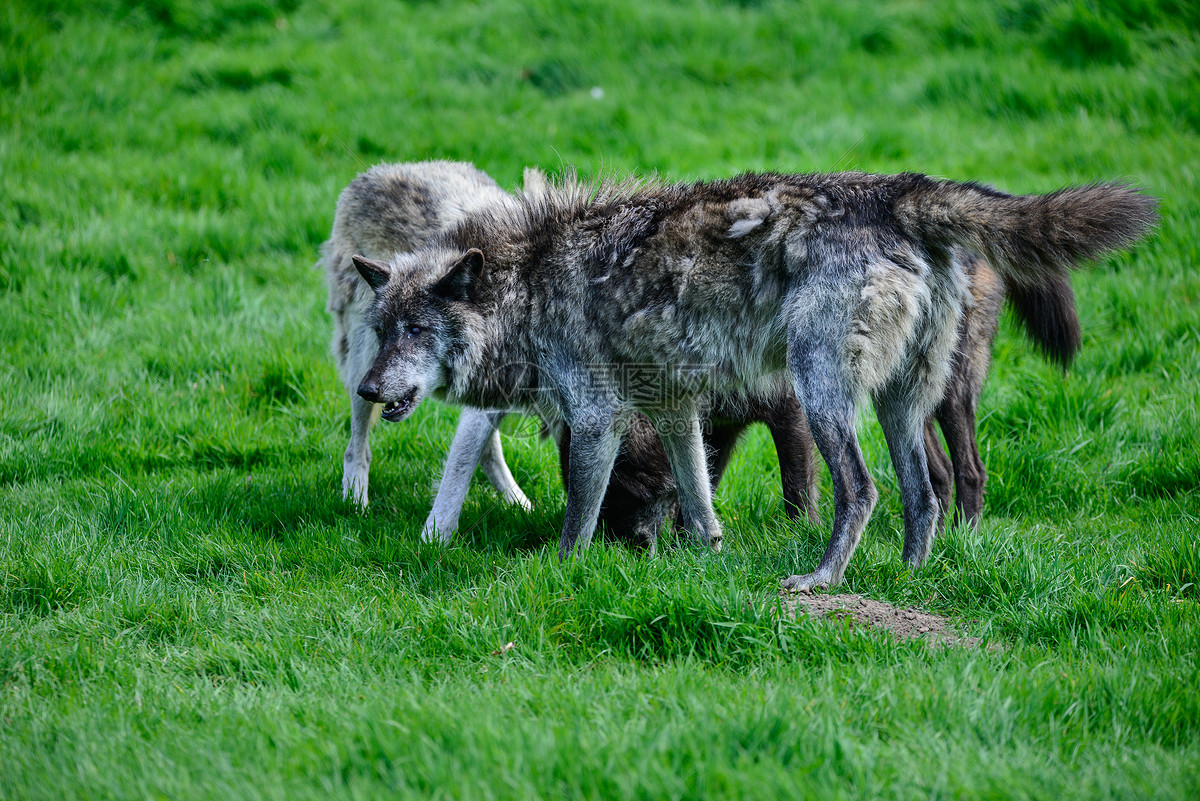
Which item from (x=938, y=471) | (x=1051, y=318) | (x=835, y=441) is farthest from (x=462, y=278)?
(x=1051, y=318)

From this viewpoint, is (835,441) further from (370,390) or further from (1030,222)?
(370,390)

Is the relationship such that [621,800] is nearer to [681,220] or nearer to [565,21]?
[681,220]

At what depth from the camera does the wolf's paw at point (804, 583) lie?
14.3ft

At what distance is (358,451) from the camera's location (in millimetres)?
6191

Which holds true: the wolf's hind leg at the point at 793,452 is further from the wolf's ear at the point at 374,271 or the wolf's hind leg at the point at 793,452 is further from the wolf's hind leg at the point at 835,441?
the wolf's ear at the point at 374,271

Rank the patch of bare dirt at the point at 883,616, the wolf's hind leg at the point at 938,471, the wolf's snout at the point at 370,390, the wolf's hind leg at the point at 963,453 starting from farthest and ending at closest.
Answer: the wolf's hind leg at the point at 938,471, the wolf's hind leg at the point at 963,453, the wolf's snout at the point at 370,390, the patch of bare dirt at the point at 883,616

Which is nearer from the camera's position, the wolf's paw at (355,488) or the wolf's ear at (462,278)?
the wolf's ear at (462,278)

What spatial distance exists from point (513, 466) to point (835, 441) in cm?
263

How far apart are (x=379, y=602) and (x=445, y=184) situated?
3151 mm

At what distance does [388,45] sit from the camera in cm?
1149

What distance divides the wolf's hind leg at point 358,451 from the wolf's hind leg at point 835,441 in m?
2.82

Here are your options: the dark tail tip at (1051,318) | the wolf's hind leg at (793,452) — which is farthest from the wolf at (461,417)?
the dark tail tip at (1051,318)

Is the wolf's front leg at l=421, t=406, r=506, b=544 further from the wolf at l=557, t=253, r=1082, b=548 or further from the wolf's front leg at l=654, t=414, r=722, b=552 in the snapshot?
the wolf's front leg at l=654, t=414, r=722, b=552

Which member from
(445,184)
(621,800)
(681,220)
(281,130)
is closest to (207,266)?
(281,130)
